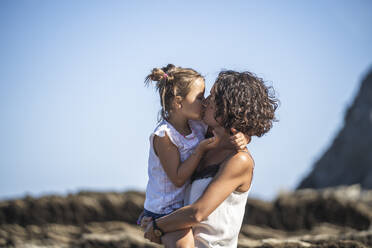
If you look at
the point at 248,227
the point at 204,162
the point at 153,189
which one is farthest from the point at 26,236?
the point at 204,162

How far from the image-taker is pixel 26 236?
6.69 metres

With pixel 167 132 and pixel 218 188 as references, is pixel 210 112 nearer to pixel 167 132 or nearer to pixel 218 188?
pixel 167 132

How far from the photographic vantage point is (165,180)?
364 cm

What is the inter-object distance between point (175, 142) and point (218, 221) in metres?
0.71

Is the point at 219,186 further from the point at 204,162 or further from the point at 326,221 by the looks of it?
the point at 326,221

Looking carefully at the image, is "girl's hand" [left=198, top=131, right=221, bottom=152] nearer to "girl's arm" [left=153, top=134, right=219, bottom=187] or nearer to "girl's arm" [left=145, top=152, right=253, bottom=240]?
"girl's arm" [left=153, top=134, right=219, bottom=187]

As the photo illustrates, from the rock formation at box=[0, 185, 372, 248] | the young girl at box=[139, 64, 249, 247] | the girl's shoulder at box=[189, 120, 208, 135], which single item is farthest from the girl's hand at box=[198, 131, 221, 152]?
the rock formation at box=[0, 185, 372, 248]

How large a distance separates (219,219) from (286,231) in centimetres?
358

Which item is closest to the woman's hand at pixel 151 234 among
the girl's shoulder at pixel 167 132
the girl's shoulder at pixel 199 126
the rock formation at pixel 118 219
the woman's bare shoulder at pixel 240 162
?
the girl's shoulder at pixel 167 132

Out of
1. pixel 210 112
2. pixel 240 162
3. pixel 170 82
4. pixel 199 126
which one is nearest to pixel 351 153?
pixel 199 126

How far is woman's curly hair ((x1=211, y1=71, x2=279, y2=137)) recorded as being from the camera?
3371 mm

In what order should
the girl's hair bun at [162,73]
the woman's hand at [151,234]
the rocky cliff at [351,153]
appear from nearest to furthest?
the woman's hand at [151,234]
the girl's hair bun at [162,73]
the rocky cliff at [351,153]

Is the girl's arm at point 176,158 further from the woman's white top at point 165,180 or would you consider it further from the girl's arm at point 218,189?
the girl's arm at point 218,189

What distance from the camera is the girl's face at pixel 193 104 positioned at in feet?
12.3
